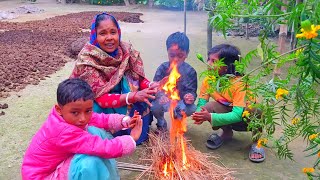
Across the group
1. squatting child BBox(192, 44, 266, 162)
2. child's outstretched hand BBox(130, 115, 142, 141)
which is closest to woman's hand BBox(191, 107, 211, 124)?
squatting child BBox(192, 44, 266, 162)

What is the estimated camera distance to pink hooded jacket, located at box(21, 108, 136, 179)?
2066 mm

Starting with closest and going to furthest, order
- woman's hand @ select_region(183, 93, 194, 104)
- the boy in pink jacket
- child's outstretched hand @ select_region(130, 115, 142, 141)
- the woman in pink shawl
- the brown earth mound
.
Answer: the boy in pink jacket, child's outstretched hand @ select_region(130, 115, 142, 141), the woman in pink shawl, woman's hand @ select_region(183, 93, 194, 104), the brown earth mound

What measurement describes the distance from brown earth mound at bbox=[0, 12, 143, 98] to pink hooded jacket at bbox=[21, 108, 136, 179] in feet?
8.97

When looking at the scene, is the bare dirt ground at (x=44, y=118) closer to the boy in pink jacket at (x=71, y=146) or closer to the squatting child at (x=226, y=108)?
the squatting child at (x=226, y=108)

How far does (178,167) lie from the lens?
100.0 inches

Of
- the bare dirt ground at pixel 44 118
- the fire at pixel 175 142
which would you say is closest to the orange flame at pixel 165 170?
the fire at pixel 175 142

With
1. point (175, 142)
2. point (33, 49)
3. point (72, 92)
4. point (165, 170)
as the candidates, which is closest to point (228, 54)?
point (175, 142)

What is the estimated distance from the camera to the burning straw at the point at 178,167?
2497mm

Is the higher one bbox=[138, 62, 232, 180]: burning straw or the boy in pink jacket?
the boy in pink jacket

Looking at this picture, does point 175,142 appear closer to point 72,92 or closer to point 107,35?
point 72,92

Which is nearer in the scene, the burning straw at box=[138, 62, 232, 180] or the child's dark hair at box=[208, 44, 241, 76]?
the burning straw at box=[138, 62, 232, 180]

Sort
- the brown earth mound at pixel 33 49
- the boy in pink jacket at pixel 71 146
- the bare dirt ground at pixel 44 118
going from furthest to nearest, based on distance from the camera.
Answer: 1. the brown earth mound at pixel 33 49
2. the bare dirt ground at pixel 44 118
3. the boy in pink jacket at pixel 71 146

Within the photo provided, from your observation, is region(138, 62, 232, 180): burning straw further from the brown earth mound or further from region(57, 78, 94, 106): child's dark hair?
the brown earth mound

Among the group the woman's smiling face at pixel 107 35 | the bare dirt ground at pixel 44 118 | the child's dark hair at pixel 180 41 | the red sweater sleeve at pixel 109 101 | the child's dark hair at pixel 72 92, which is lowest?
the bare dirt ground at pixel 44 118
